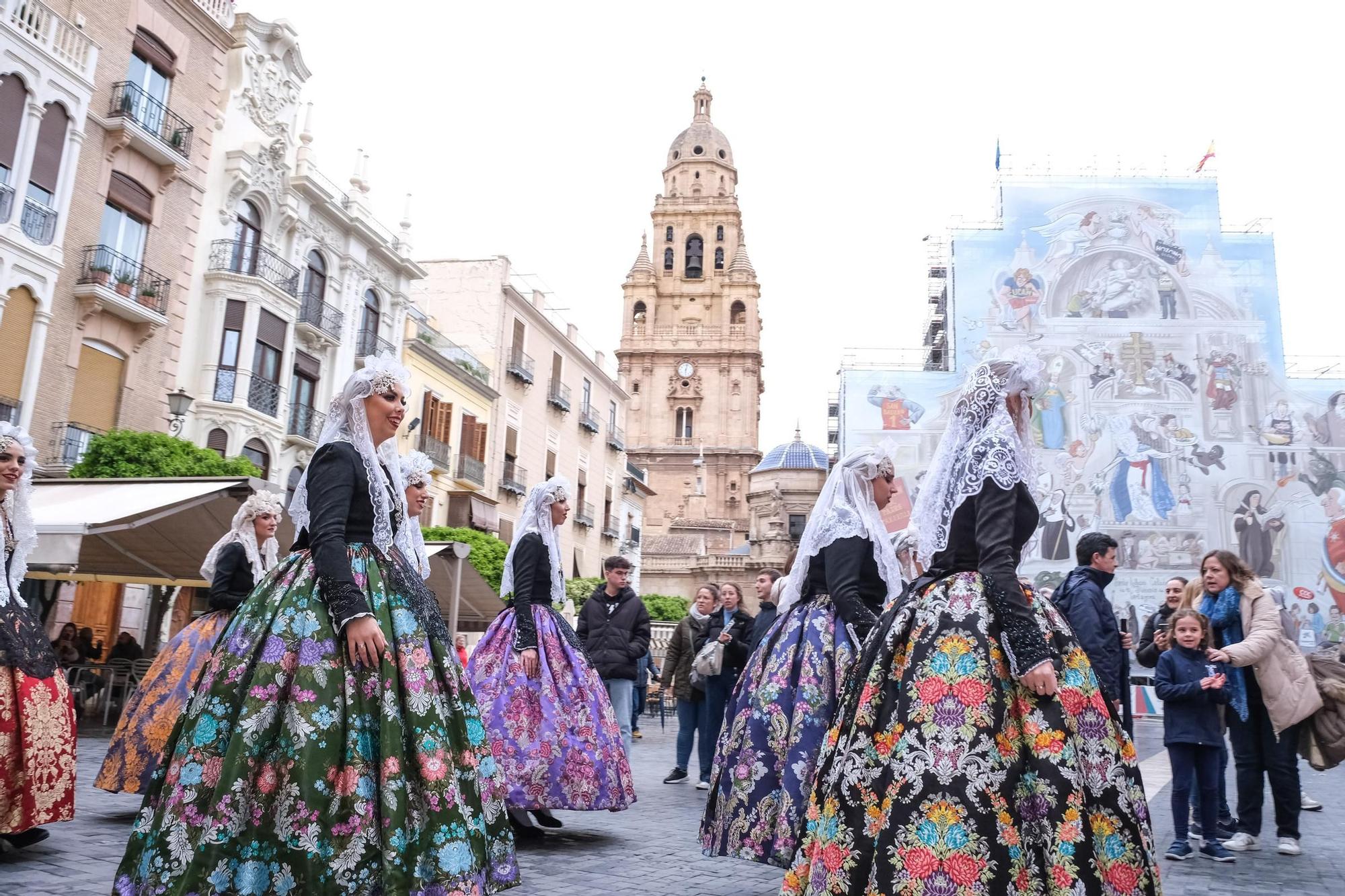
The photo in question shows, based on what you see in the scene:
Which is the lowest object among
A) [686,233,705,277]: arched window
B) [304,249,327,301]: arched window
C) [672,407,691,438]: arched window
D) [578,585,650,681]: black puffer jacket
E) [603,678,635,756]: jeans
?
[603,678,635,756]: jeans

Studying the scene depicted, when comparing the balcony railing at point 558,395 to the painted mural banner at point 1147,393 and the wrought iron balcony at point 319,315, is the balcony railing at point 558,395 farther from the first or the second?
the wrought iron balcony at point 319,315

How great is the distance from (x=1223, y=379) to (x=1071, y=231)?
18.9 ft

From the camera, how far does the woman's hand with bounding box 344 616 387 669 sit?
338cm

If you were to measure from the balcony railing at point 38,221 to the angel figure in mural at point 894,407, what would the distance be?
825 inches

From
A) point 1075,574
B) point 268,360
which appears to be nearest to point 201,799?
point 1075,574

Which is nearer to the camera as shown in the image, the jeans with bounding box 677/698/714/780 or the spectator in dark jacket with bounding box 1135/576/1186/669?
the spectator in dark jacket with bounding box 1135/576/1186/669

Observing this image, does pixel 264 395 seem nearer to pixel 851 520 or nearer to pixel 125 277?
pixel 125 277

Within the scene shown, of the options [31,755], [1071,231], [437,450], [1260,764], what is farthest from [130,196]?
[1071,231]

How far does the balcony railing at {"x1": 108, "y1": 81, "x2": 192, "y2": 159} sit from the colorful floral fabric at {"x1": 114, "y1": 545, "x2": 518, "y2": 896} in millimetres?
16481

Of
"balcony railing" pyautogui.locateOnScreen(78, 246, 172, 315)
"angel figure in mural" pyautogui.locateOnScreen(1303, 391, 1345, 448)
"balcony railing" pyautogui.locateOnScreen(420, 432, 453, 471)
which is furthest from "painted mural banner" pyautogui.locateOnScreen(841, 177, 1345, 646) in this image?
"balcony railing" pyautogui.locateOnScreen(78, 246, 172, 315)

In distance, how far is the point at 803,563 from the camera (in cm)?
504

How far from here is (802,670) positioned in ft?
15.6

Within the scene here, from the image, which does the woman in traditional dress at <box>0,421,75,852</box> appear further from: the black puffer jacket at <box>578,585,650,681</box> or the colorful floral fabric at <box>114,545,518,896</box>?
the black puffer jacket at <box>578,585,650,681</box>

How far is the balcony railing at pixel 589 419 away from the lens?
37156mm
